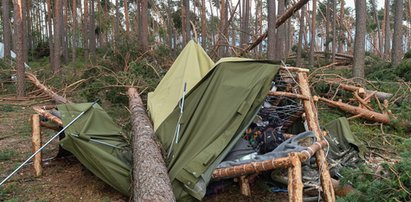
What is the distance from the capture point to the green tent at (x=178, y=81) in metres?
5.36

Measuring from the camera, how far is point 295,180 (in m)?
3.40

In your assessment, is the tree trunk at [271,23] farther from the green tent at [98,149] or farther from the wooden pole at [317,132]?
the green tent at [98,149]

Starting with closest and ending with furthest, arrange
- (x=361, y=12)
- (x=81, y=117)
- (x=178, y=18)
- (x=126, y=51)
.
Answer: (x=81, y=117)
(x=361, y=12)
(x=126, y=51)
(x=178, y=18)

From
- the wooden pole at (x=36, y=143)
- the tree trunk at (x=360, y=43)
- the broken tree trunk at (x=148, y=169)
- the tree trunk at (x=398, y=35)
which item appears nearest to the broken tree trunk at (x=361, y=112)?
the tree trunk at (x=360, y=43)

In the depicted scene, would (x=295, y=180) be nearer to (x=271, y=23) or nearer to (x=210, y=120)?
(x=210, y=120)

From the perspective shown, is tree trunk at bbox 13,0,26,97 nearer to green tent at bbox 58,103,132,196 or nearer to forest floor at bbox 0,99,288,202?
forest floor at bbox 0,99,288,202

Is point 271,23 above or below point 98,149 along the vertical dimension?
above

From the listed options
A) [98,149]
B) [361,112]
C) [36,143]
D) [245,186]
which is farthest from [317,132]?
[36,143]

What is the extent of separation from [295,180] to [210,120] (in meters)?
1.43

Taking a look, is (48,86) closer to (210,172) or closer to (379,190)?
(210,172)

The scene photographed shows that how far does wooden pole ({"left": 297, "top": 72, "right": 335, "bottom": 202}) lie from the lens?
3.78 metres

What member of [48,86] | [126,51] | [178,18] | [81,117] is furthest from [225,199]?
[178,18]

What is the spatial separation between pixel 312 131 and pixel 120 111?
458cm

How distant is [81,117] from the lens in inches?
182
